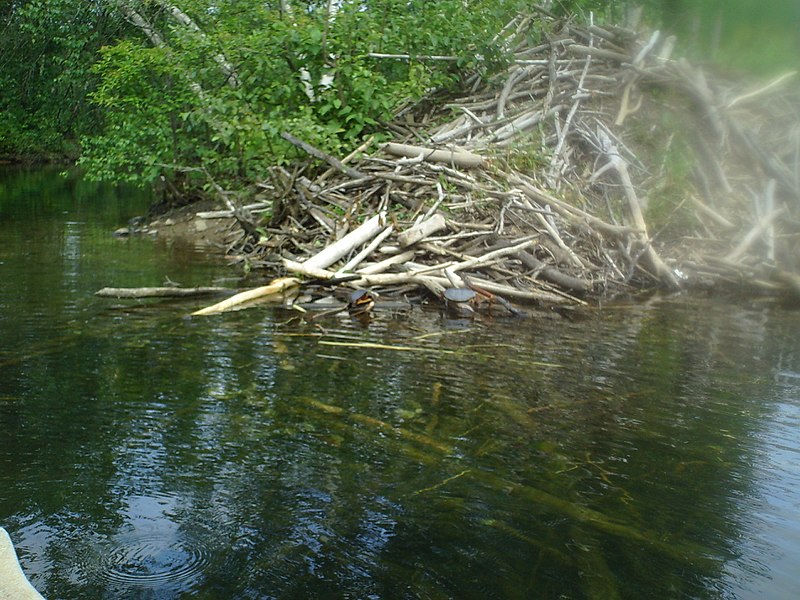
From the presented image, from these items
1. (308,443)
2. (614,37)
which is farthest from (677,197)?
(308,443)

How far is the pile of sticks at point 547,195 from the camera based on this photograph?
468 inches

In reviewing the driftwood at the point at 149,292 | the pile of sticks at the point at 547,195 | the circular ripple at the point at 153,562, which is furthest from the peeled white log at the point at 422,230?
the circular ripple at the point at 153,562

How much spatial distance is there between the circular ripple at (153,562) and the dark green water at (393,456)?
0.04 feet

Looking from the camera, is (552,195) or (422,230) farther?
(552,195)

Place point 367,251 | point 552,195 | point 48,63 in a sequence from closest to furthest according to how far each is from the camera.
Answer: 1. point 367,251
2. point 552,195
3. point 48,63

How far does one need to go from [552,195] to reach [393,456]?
8.27m

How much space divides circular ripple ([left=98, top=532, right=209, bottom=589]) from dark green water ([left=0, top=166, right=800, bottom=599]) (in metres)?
0.01

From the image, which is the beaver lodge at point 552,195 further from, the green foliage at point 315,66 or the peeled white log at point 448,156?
the green foliage at point 315,66

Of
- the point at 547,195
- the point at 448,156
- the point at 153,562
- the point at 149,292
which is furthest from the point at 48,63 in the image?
the point at 153,562

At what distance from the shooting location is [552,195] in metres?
13.2

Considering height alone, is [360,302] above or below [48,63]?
below

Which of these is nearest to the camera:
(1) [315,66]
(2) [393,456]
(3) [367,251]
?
(2) [393,456]

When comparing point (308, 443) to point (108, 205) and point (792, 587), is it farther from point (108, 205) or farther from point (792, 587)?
point (108, 205)

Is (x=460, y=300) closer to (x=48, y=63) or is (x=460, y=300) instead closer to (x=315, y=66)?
(x=315, y=66)
